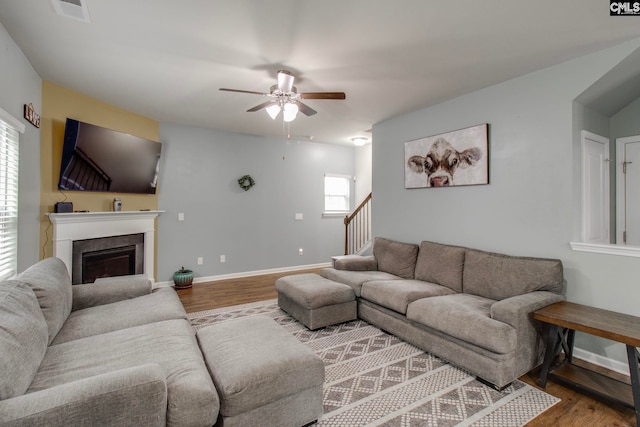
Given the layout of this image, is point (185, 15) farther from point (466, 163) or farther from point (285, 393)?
point (466, 163)

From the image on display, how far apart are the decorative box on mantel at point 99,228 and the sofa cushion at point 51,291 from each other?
4.17 ft

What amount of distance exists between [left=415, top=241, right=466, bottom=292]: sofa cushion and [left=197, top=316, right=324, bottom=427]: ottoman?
2004 mm

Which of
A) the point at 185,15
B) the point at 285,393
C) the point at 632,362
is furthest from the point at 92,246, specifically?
the point at 632,362

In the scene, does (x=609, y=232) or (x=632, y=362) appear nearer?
(x=632, y=362)

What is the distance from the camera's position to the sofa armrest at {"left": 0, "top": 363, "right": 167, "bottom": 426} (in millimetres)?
1052

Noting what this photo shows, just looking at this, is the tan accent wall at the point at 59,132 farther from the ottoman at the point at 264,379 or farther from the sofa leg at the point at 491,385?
the sofa leg at the point at 491,385

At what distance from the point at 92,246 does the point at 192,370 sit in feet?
10.4

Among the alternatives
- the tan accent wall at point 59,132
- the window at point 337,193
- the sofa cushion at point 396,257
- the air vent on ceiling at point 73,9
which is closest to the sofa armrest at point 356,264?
the sofa cushion at point 396,257

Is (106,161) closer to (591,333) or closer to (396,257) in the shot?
(396,257)

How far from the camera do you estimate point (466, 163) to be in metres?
3.44

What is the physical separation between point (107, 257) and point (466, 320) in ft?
14.2

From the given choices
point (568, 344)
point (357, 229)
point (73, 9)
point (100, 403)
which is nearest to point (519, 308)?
point (568, 344)

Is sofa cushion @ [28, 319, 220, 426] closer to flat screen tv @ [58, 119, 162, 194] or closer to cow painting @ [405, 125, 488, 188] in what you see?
flat screen tv @ [58, 119, 162, 194]

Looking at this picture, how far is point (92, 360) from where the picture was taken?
1.62m
